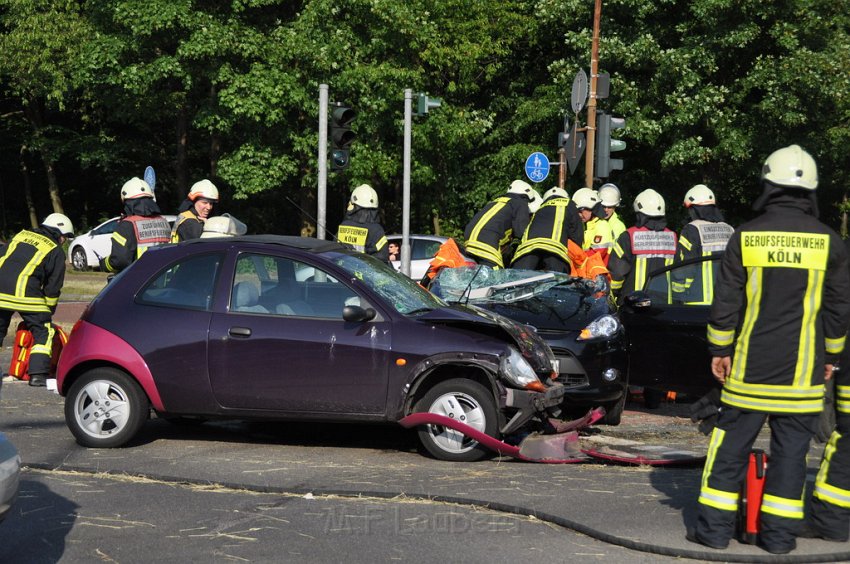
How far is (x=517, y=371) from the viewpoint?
26.2 ft

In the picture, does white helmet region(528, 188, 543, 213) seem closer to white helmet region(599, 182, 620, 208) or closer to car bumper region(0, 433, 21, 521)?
white helmet region(599, 182, 620, 208)

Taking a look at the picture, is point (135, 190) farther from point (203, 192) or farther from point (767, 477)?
point (767, 477)

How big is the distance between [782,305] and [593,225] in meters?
8.35

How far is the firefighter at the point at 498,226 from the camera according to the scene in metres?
12.3

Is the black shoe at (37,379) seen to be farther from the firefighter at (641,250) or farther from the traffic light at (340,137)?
the firefighter at (641,250)

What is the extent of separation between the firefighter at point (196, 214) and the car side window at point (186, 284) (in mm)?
2891

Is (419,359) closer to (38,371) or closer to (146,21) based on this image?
(38,371)

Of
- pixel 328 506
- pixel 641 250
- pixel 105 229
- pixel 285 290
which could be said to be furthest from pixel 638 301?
pixel 105 229

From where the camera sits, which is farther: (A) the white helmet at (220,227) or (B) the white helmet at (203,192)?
(B) the white helmet at (203,192)

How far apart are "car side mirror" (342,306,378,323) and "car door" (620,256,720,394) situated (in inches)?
125

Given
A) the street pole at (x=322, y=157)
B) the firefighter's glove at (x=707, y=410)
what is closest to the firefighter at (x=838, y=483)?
the firefighter's glove at (x=707, y=410)

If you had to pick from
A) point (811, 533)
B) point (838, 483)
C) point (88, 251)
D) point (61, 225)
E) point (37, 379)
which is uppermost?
point (88, 251)

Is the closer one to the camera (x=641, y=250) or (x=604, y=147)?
(x=641, y=250)

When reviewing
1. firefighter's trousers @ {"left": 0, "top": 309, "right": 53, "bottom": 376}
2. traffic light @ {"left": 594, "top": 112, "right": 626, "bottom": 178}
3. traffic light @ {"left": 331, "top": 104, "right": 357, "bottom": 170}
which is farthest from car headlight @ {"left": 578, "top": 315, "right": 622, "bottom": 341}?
traffic light @ {"left": 594, "top": 112, "right": 626, "bottom": 178}
